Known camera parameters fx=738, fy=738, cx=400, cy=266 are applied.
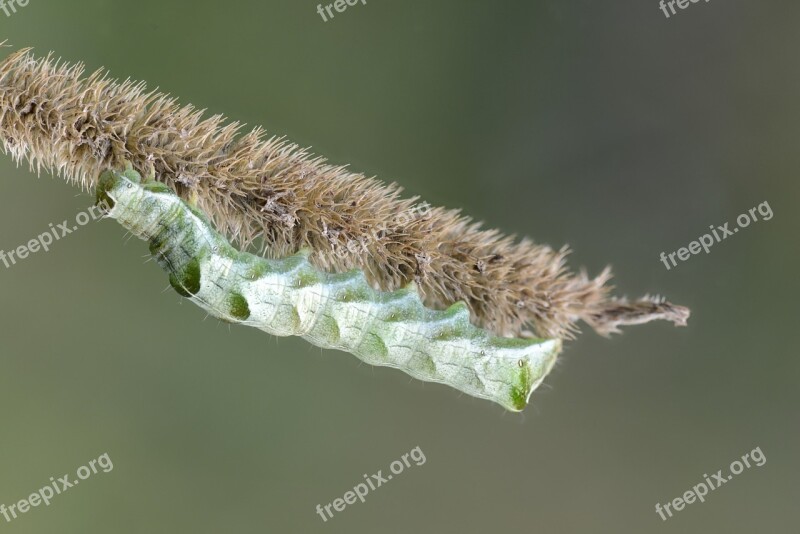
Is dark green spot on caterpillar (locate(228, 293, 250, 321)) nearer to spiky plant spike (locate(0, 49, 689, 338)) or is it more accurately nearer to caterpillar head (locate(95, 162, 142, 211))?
spiky plant spike (locate(0, 49, 689, 338))

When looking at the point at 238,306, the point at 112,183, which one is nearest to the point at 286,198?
the point at 238,306

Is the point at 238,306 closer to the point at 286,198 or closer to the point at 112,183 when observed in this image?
the point at 286,198

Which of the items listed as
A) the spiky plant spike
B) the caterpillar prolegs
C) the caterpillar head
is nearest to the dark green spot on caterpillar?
the caterpillar prolegs

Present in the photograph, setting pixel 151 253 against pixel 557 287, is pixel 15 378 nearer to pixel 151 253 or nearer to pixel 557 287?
pixel 151 253

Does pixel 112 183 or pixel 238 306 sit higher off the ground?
pixel 112 183

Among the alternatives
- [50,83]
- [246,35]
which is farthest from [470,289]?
[246,35]

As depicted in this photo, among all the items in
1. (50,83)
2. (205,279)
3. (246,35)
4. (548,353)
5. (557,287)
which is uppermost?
(246,35)
